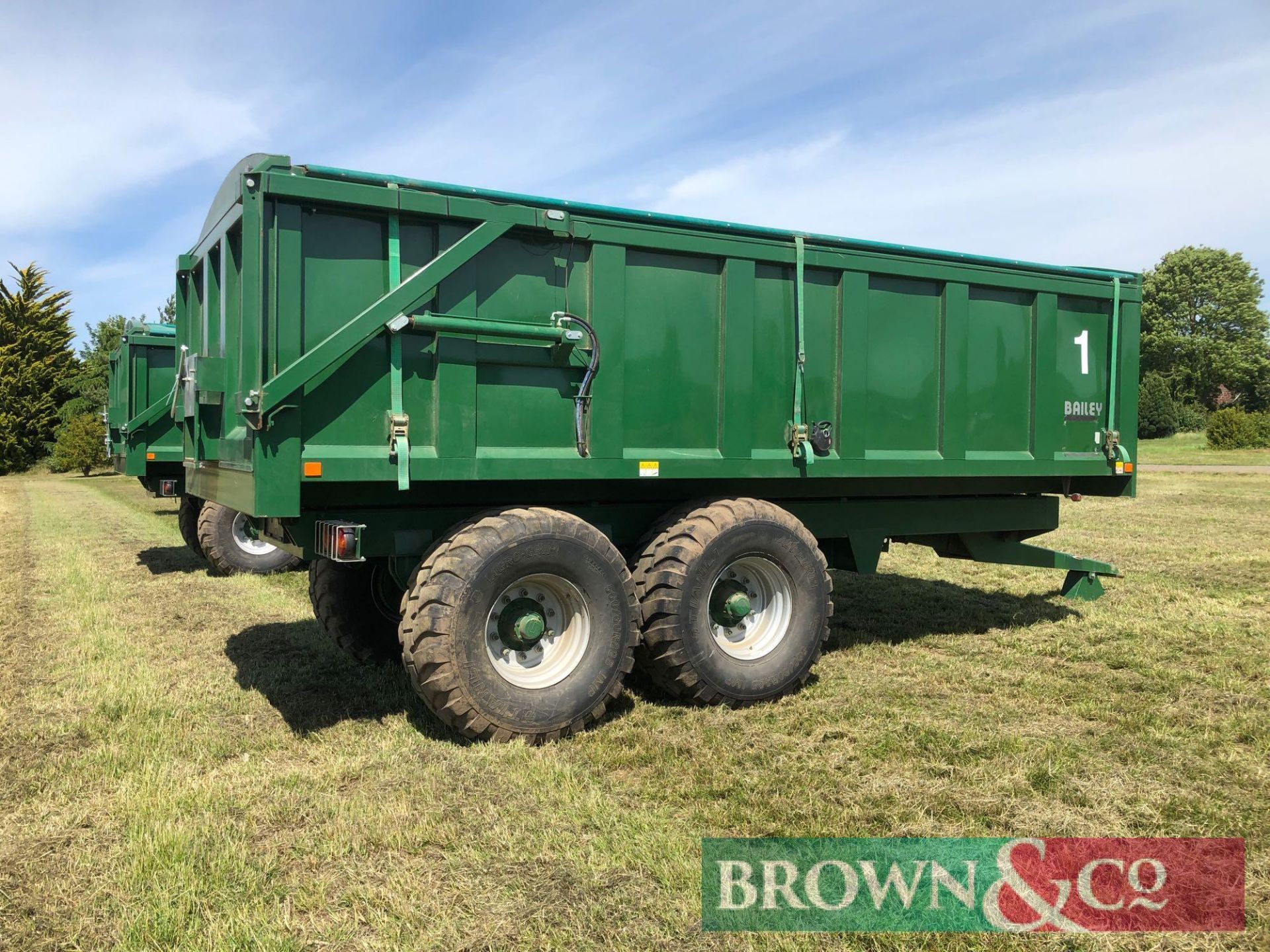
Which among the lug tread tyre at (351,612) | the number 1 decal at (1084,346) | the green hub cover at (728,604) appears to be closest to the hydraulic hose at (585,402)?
the green hub cover at (728,604)

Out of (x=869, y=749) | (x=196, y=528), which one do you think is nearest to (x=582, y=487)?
(x=869, y=749)

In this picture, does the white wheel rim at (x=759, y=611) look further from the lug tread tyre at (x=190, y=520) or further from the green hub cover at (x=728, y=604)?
the lug tread tyre at (x=190, y=520)

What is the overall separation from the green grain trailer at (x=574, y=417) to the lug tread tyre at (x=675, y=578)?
0.02 meters

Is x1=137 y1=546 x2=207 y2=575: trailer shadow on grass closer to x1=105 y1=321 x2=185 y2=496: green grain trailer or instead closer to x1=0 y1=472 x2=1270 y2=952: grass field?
x1=105 y1=321 x2=185 y2=496: green grain trailer

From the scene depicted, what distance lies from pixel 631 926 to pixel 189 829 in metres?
1.85

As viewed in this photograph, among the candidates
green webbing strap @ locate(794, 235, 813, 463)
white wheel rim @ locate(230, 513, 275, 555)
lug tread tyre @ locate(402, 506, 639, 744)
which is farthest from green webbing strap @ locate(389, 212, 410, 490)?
white wheel rim @ locate(230, 513, 275, 555)

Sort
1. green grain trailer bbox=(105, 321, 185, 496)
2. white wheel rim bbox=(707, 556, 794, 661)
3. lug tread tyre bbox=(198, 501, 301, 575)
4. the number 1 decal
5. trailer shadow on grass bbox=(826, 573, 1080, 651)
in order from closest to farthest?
1. white wheel rim bbox=(707, 556, 794, 661)
2. the number 1 decal
3. trailer shadow on grass bbox=(826, 573, 1080, 651)
4. lug tread tyre bbox=(198, 501, 301, 575)
5. green grain trailer bbox=(105, 321, 185, 496)

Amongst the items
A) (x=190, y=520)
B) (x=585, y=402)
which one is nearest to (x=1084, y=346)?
(x=585, y=402)

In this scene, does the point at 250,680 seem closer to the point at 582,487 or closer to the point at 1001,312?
the point at 582,487

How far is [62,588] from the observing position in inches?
370

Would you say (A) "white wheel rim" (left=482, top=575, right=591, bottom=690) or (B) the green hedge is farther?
(B) the green hedge

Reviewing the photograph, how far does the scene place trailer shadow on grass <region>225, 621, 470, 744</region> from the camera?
5.16m

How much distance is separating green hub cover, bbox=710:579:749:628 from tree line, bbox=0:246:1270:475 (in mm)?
14448

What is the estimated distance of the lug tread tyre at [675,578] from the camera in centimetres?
512
